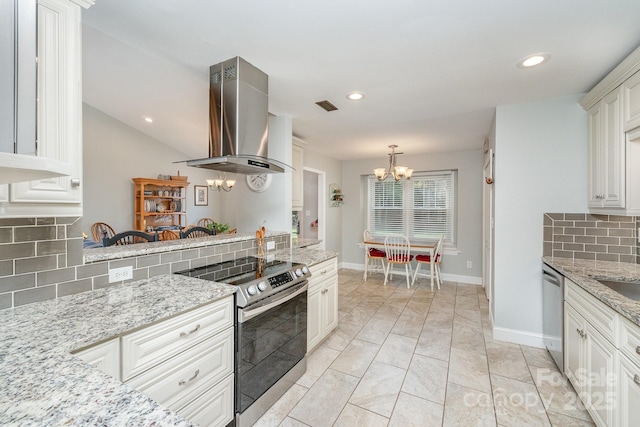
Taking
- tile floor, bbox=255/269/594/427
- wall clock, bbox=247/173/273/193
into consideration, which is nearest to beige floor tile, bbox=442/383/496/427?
tile floor, bbox=255/269/594/427

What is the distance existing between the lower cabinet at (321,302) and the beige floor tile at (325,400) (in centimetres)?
32

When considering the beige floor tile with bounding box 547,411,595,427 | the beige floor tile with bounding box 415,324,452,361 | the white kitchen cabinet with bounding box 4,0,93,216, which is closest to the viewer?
the white kitchen cabinet with bounding box 4,0,93,216

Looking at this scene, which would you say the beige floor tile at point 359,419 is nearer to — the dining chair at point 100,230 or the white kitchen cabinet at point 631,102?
the white kitchen cabinet at point 631,102

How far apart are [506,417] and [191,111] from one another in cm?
449

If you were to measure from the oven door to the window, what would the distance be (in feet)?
12.5

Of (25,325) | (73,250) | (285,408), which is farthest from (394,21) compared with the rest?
(285,408)

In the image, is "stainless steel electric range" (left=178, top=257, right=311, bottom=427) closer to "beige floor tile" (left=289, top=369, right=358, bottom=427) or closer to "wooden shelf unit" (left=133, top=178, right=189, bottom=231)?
"beige floor tile" (left=289, top=369, right=358, bottom=427)

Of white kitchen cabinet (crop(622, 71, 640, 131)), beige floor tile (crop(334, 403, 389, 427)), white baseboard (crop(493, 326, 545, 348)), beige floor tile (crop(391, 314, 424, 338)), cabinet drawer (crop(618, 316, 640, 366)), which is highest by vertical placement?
white kitchen cabinet (crop(622, 71, 640, 131))

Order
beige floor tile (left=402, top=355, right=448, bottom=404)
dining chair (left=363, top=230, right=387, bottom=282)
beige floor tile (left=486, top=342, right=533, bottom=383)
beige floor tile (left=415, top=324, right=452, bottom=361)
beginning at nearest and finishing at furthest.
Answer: beige floor tile (left=402, top=355, right=448, bottom=404) → beige floor tile (left=486, top=342, right=533, bottom=383) → beige floor tile (left=415, top=324, right=452, bottom=361) → dining chair (left=363, top=230, right=387, bottom=282)

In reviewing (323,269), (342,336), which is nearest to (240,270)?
(323,269)

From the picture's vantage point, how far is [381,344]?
8.78 feet

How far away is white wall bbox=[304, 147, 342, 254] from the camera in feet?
16.2

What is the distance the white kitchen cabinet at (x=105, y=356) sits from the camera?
38.8 inches

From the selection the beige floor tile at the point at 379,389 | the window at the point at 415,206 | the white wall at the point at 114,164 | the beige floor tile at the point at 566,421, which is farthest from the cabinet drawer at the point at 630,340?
the white wall at the point at 114,164
